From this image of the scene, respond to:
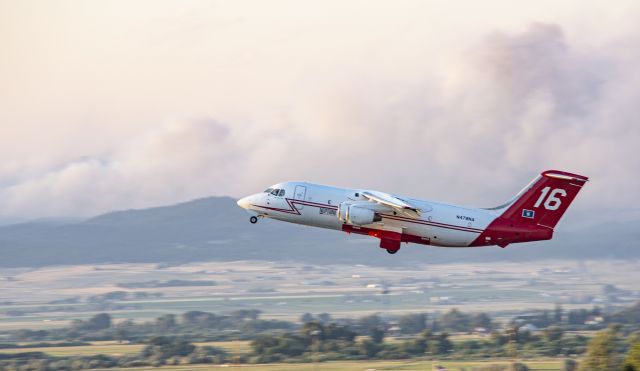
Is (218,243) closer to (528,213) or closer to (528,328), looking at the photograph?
(528,328)

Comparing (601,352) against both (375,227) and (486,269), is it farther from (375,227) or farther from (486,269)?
(486,269)

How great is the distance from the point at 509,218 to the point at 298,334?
22687 mm

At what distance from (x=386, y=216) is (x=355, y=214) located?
1929 millimetres

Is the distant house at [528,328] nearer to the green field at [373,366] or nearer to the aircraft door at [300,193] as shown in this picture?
the green field at [373,366]

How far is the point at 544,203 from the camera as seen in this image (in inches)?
2073

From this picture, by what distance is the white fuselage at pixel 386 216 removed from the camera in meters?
51.6

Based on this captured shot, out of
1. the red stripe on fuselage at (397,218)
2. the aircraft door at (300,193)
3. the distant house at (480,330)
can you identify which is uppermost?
the aircraft door at (300,193)

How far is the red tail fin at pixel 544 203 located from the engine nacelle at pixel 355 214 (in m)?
6.90

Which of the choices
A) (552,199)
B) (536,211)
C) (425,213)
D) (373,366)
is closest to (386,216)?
(425,213)

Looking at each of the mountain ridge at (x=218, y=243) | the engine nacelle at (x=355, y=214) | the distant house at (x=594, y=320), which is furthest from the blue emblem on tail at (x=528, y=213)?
the mountain ridge at (x=218, y=243)

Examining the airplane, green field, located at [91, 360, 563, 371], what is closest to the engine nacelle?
the airplane

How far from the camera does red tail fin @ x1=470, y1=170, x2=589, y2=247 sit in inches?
2068

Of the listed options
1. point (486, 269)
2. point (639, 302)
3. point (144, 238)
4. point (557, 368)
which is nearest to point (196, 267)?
point (144, 238)

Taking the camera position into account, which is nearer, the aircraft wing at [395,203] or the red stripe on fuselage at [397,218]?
the aircraft wing at [395,203]
